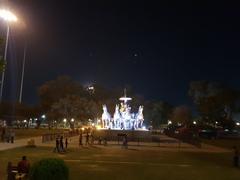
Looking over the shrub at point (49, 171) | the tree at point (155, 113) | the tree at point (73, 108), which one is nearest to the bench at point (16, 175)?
the shrub at point (49, 171)

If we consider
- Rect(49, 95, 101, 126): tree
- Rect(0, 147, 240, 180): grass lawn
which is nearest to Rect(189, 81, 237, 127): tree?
Rect(49, 95, 101, 126): tree

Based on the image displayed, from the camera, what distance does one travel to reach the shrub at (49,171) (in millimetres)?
13312

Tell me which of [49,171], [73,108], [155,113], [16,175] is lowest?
[16,175]

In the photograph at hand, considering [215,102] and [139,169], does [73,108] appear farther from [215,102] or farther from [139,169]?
[139,169]

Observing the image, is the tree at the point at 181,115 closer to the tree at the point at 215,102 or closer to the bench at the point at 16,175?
the tree at the point at 215,102

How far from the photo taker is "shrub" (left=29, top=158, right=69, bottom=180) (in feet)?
43.7

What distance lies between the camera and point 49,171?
43.7 ft

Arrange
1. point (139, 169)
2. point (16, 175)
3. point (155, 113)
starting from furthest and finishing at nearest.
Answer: point (155, 113) < point (139, 169) < point (16, 175)

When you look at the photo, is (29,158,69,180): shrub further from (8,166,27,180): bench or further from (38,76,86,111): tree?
(38,76,86,111): tree

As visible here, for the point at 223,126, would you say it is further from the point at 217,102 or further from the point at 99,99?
the point at 99,99

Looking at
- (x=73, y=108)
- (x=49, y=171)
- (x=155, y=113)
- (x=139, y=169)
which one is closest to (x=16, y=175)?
(x=49, y=171)

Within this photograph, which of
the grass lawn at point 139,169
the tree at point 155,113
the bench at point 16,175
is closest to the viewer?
the bench at point 16,175

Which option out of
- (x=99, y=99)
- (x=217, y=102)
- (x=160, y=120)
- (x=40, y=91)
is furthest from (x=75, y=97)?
(x=160, y=120)

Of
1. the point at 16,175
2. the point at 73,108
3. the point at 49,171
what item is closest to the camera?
the point at 49,171
